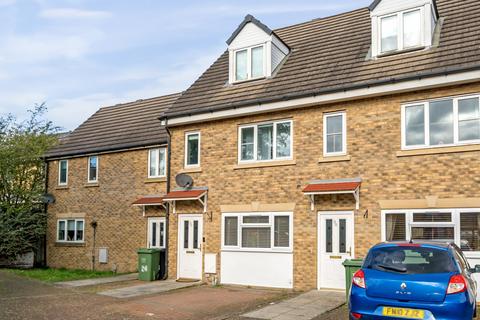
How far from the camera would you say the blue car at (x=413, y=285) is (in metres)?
7.08

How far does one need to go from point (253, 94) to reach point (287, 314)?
6979 mm

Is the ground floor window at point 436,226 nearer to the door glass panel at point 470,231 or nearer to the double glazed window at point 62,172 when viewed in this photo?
the door glass panel at point 470,231

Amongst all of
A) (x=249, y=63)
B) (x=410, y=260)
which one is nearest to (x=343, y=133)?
(x=249, y=63)

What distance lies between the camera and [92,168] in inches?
851

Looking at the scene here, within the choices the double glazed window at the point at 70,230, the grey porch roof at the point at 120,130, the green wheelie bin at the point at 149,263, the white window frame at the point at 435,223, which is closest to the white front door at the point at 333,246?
the white window frame at the point at 435,223

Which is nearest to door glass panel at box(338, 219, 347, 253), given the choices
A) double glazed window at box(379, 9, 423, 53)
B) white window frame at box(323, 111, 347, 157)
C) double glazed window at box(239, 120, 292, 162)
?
white window frame at box(323, 111, 347, 157)

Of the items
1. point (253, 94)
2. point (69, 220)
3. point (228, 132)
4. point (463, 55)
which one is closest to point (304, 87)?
point (253, 94)

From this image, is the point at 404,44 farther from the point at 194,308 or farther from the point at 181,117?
the point at 194,308

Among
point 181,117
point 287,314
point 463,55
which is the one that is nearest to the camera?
point 287,314

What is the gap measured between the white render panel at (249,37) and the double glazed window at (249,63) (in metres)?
0.17

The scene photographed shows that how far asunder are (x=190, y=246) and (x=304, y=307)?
575 cm

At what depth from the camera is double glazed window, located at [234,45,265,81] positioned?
53.2 feet

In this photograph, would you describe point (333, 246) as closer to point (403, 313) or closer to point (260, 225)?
point (260, 225)

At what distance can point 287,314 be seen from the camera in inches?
415
